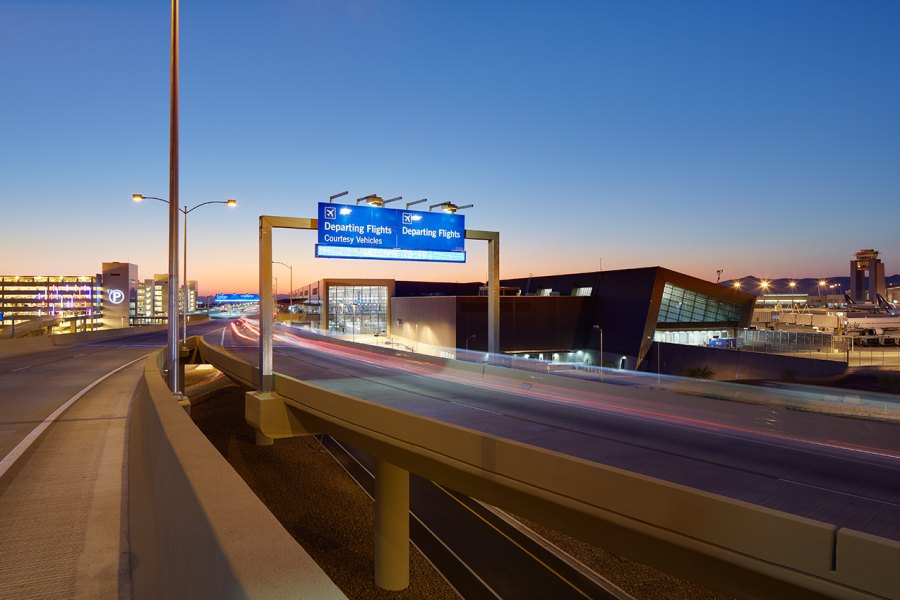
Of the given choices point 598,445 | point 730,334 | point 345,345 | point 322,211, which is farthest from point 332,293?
point 598,445

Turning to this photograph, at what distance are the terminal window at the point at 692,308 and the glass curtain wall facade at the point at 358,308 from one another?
47381 millimetres

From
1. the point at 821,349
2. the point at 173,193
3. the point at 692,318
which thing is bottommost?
the point at 821,349

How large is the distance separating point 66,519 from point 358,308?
87023 millimetres

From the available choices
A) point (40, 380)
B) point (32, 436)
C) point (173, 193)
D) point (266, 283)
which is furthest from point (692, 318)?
point (32, 436)

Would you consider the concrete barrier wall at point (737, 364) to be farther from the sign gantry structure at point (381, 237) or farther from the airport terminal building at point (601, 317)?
the sign gantry structure at point (381, 237)

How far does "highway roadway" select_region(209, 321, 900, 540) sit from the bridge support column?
2527mm

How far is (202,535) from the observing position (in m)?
4.14

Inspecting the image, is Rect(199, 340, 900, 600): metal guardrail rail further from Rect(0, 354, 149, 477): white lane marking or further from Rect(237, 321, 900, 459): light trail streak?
Rect(0, 354, 149, 477): white lane marking

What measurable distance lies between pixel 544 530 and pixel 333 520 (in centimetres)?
1079

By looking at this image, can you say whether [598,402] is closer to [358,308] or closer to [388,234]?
[388,234]

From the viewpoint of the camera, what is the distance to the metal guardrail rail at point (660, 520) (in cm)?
576

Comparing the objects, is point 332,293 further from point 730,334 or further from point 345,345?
point 730,334

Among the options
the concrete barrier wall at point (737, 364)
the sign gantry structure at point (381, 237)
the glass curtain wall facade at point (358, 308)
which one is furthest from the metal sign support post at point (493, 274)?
the glass curtain wall facade at point (358, 308)

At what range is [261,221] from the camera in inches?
709
